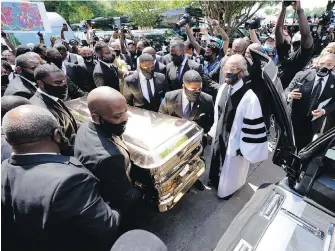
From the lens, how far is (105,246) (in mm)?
1541

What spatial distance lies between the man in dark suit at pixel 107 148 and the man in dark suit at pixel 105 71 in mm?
2739

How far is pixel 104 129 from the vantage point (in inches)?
68.2

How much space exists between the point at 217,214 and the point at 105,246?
1.60 meters

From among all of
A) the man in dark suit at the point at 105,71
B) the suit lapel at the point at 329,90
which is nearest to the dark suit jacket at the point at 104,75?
the man in dark suit at the point at 105,71

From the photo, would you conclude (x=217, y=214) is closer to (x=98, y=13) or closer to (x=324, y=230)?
(x=324, y=230)

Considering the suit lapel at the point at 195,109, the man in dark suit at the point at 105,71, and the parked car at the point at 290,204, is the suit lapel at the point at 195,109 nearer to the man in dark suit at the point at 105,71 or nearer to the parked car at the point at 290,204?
the parked car at the point at 290,204

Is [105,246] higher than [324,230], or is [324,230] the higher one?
[324,230]

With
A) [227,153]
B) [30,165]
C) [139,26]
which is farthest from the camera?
[139,26]

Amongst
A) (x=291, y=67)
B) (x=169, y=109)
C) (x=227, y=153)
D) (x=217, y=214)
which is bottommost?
(x=217, y=214)

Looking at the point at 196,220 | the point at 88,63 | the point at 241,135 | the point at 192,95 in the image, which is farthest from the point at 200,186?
the point at 88,63

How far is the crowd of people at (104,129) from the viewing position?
1.25 meters

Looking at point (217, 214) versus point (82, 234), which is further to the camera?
point (217, 214)

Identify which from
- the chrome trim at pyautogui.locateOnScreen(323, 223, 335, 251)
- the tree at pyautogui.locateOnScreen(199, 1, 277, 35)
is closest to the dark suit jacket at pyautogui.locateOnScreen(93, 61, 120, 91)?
the chrome trim at pyautogui.locateOnScreen(323, 223, 335, 251)

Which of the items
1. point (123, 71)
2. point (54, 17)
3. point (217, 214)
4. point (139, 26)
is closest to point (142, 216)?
point (217, 214)
